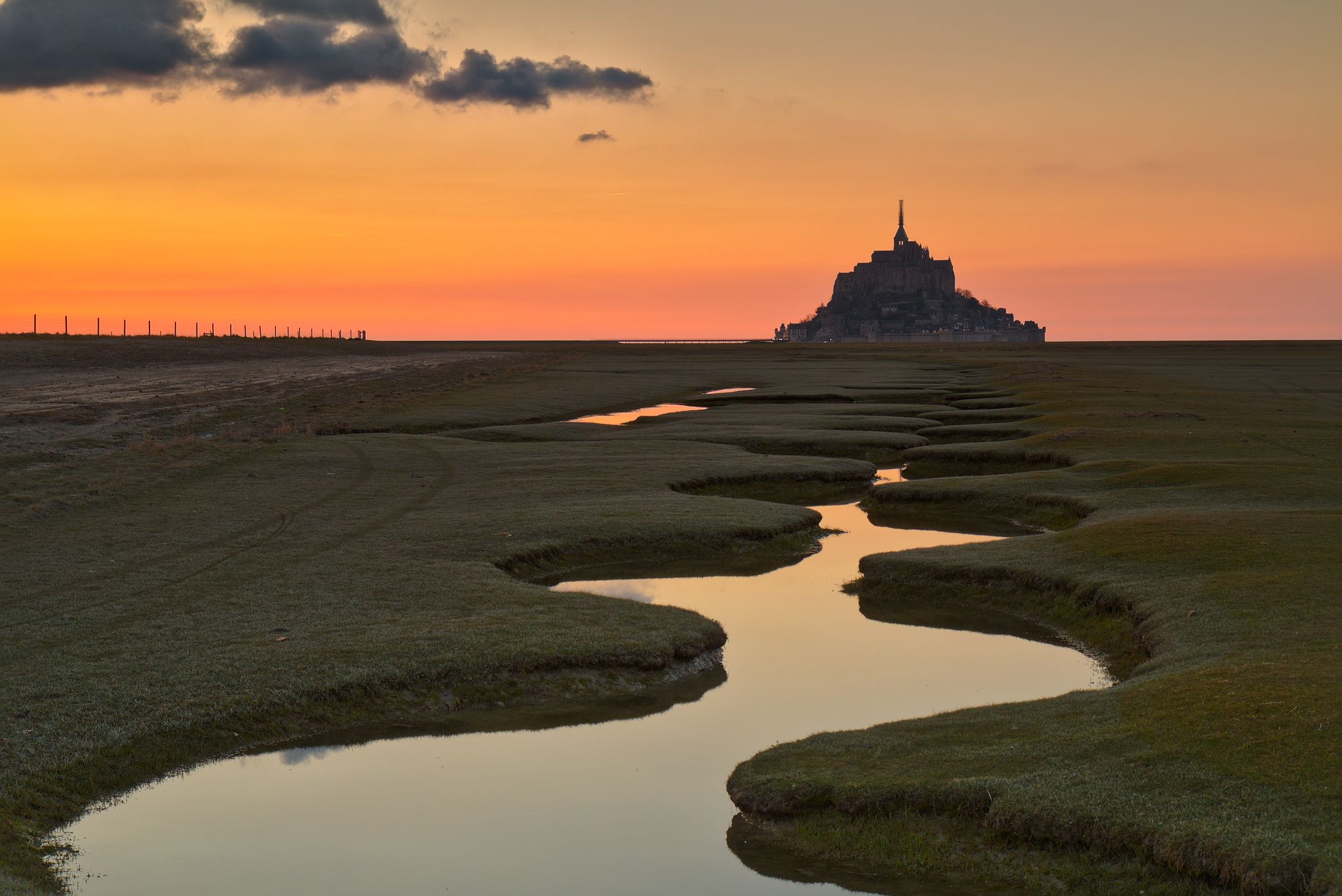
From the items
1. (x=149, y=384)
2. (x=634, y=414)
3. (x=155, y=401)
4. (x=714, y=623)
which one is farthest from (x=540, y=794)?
(x=149, y=384)

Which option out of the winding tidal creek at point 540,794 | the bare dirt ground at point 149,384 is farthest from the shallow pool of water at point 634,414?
the winding tidal creek at point 540,794

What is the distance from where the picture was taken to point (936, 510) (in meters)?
32.0

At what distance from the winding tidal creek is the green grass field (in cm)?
60

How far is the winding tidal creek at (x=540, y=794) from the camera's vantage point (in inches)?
440

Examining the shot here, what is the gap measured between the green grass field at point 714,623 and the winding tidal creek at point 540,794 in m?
0.60

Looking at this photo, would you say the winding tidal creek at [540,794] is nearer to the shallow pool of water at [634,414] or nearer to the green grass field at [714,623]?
the green grass field at [714,623]

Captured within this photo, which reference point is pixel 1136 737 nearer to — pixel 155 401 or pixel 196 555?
pixel 196 555

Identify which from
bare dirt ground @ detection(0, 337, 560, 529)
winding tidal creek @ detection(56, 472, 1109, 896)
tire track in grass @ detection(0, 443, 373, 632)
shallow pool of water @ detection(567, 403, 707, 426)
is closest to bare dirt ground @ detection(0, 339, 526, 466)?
bare dirt ground @ detection(0, 337, 560, 529)

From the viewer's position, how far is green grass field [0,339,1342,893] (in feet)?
36.4

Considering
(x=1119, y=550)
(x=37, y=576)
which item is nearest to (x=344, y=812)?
(x=37, y=576)

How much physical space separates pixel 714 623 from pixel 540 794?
6686 mm

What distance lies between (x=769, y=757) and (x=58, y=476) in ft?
85.4

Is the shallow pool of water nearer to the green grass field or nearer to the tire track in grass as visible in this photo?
the green grass field

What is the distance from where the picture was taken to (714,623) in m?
19.3
